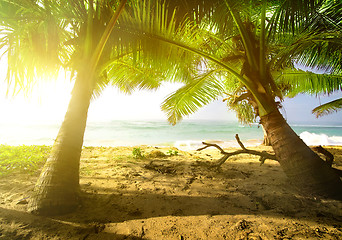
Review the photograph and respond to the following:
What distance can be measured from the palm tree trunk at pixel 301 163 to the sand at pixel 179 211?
135 mm

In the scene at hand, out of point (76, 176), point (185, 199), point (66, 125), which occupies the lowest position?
point (185, 199)

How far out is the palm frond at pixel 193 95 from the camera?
3033mm

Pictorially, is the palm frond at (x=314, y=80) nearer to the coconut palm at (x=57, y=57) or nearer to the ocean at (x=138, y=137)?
the ocean at (x=138, y=137)

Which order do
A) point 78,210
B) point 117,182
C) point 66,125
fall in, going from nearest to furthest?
1. point 78,210
2. point 66,125
3. point 117,182

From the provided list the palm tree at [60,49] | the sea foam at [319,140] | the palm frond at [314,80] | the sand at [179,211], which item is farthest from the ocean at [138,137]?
the palm tree at [60,49]

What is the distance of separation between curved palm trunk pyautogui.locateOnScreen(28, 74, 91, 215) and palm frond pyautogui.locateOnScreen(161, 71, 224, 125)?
1.77 m

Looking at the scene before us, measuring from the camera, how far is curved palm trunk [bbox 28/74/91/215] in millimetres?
1486

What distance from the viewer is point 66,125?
1702 mm

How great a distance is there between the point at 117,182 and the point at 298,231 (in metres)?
2.20

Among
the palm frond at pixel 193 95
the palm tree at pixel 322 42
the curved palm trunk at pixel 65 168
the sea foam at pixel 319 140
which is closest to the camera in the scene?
the curved palm trunk at pixel 65 168

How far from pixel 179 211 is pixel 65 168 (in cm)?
132

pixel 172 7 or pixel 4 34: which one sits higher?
pixel 172 7

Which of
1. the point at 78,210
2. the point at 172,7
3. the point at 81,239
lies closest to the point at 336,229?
the point at 81,239

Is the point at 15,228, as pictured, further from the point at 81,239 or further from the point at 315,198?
the point at 315,198
